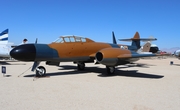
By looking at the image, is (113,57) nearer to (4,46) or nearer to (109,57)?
(109,57)

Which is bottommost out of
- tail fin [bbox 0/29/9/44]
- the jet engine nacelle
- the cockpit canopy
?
the jet engine nacelle

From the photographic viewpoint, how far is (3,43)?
21984 mm

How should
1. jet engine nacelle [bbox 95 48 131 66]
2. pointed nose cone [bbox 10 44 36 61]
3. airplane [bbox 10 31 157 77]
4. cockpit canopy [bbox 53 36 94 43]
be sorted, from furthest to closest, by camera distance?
1. cockpit canopy [bbox 53 36 94 43]
2. jet engine nacelle [bbox 95 48 131 66]
3. airplane [bbox 10 31 157 77]
4. pointed nose cone [bbox 10 44 36 61]

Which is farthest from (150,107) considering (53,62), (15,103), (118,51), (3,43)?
(3,43)

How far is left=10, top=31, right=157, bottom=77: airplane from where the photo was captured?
8.51 m

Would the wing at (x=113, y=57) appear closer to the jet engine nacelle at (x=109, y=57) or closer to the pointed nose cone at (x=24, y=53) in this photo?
the jet engine nacelle at (x=109, y=57)

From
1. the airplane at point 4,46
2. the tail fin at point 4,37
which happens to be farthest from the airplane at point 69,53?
the tail fin at point 4,37

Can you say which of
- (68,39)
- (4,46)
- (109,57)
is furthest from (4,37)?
(109,57)

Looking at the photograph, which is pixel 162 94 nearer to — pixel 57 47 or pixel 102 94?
pixel 102 94

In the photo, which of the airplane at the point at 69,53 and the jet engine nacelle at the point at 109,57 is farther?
the jet engine nacelle at the point at 109,57

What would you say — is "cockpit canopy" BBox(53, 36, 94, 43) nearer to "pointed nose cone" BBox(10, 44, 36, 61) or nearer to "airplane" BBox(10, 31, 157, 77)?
"airplane" BBox(10, 31, 157, 77)

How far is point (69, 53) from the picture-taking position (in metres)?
10.0

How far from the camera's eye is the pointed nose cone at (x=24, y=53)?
27.3 feet

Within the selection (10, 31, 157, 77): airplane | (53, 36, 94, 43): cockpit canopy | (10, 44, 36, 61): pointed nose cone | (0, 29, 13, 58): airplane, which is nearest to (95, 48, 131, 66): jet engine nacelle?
(10, 31, 157, 77): airplane
